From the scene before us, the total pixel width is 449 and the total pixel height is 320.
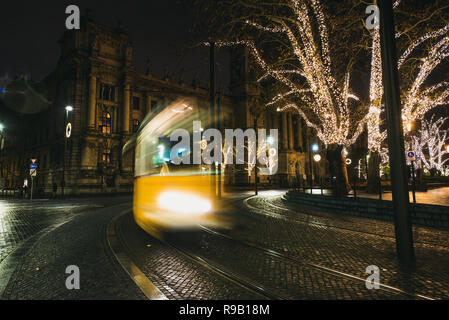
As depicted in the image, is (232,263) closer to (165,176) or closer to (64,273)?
(64,273)

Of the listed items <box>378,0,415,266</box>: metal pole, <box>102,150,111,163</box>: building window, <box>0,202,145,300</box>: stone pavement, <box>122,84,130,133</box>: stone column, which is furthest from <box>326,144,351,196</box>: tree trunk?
<box>122,84,130,133</box>: stone column

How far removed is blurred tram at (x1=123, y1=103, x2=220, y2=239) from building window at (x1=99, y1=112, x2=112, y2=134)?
1378 inches

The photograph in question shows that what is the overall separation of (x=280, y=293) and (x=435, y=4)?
1113 cm

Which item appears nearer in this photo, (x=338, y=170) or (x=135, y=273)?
(x=135, y=273)

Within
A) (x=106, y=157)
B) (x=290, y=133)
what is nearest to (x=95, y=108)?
(x=106, y=157)

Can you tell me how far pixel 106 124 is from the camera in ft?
133

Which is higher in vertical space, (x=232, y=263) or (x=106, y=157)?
(x=106, y=157)

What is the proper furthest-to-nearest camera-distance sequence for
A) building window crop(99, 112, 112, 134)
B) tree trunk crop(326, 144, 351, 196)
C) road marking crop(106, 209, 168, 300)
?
1. building window crop(99, 112, 112, 134)
2. tree trunk crop(326, 144, 351, 196)
3. road marking crop(106, 209, 168, 300)

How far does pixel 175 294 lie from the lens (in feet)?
10.1

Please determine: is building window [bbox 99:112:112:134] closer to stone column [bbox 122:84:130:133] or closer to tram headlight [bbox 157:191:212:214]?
stone column [bbox 122:84:130:133]

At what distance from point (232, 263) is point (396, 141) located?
3.55 metres

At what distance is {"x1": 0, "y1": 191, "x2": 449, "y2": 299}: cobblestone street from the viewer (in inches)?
124

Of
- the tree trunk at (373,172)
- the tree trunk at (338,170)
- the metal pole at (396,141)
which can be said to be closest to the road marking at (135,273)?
the metal pole at (396,141)
